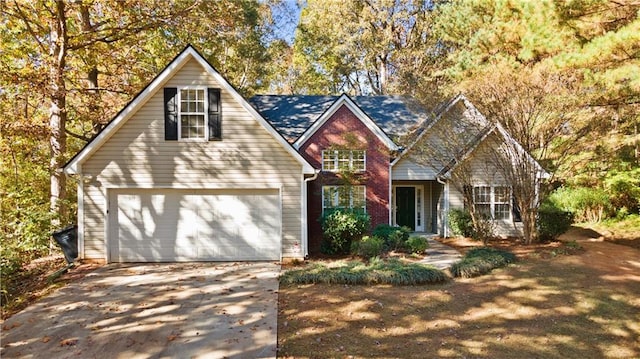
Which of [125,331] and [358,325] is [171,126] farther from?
[358,325]

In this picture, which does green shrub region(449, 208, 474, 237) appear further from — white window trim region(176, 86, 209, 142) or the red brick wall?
white window trim region(176, 86, 209, 142)

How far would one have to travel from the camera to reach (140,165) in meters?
11.0

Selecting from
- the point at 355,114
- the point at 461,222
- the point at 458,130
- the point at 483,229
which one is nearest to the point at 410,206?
the point at 461,222

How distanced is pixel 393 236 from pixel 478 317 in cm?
553

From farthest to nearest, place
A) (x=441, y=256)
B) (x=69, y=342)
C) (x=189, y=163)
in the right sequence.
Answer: (x=441, y=256)
(x=189, y=163)
(x=69, y=342)

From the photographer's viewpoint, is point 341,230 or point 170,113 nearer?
point 170,113

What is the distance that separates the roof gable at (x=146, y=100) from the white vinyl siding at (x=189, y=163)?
0.45ft

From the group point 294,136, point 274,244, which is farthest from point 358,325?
point 294,136

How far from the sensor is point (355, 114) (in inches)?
568

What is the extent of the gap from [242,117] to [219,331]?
6.67m

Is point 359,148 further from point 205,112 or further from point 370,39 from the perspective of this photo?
point 370,39

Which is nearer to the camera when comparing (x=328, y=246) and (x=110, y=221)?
(x=110, y=221)

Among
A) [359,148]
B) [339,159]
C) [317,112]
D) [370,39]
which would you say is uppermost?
[370,39]

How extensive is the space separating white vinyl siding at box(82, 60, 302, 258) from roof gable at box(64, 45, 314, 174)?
0.14 m
